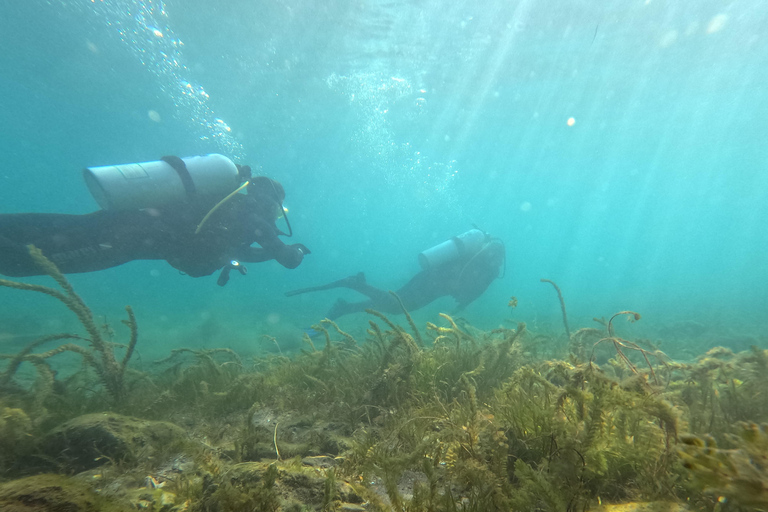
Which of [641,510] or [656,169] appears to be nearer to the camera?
[641,510]

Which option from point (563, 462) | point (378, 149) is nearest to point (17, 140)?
point (378, 149)

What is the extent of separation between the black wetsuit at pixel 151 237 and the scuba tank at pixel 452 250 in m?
5.50

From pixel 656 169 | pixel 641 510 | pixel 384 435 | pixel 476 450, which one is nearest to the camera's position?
pixel 641 510

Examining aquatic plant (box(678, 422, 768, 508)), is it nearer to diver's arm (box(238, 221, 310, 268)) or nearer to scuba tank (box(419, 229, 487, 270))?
diver's arm (box(238, 221, 310, 268))

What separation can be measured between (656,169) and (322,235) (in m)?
105

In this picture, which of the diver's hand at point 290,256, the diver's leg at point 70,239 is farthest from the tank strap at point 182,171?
the diver's hand at point 290,256

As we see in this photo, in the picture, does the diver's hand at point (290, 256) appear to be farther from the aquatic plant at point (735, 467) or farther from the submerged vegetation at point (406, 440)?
the aquatic plant at point (735, 467)

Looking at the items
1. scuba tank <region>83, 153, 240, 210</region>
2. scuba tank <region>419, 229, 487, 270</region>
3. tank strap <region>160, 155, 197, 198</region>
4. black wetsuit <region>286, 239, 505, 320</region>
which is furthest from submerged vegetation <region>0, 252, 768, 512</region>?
scuba tank <region>419, 229, 487, 270</region>

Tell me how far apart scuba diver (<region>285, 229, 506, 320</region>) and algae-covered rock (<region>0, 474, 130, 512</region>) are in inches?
383

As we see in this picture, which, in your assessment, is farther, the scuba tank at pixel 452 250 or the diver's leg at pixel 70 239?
the scuba tank at pixel 452 250

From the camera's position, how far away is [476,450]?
5.30 ft

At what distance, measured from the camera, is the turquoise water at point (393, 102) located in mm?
17125

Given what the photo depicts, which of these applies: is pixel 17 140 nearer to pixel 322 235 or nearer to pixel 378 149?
pixel 378 149

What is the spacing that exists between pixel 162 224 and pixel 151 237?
Result: 0.98 ft
